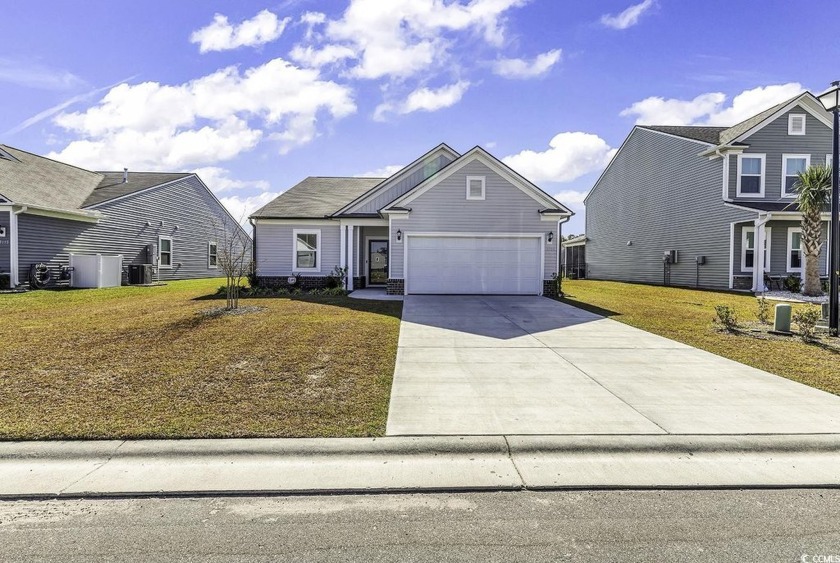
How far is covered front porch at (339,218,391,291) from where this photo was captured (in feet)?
56.2

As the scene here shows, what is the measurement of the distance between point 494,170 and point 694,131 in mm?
13061

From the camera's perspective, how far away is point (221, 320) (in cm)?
981

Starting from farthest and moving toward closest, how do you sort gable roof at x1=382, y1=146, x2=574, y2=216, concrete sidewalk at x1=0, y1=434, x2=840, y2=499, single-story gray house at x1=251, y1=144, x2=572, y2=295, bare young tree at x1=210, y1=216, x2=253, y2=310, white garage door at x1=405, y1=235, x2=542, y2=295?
white garage door at x1=405, y1=235, x2=542, y2=295 → single-story gray house at x1=251, y1=144, x2=572, y2=295 → gable roof at x1=382, y1=146, x2=574, y2=216 → bare young tree at x1=210, y1=216, x2=253, y2=310 → concrete sidewalk at x1=0, y1=434, x2=840, y2=499

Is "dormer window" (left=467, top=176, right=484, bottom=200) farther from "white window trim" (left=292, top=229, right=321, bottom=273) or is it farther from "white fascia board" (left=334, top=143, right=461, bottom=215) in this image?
"white window trim" (left=292, top=229, right=321, bottom=273)

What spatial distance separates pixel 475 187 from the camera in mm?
15430

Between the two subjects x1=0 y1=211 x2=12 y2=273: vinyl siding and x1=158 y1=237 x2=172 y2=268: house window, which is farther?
x1=158 y1=237 x2=172 y2=268: house window

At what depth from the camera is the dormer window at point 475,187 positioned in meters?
15.4

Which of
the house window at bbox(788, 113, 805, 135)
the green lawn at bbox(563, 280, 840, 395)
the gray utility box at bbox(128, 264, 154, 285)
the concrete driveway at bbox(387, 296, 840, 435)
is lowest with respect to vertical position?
the concrete driveway at bbox(387, 296, 840, 435)

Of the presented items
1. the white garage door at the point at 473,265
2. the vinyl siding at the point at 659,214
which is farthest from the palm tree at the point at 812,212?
the white garage door at the point at 473,265

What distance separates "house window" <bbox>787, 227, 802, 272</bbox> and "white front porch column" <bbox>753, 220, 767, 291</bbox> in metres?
1.85

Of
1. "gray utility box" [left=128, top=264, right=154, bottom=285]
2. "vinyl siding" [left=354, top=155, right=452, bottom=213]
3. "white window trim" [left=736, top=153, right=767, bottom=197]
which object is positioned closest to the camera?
"vinyl siding" [left=354, top=155, right=452, bottom=213]

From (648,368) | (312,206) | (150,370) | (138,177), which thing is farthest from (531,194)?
(138,177)

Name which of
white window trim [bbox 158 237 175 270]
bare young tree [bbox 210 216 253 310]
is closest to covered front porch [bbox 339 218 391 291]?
bare young tree [bbox 210 216 253 310]

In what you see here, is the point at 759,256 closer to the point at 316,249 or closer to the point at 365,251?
the point at 365,251
